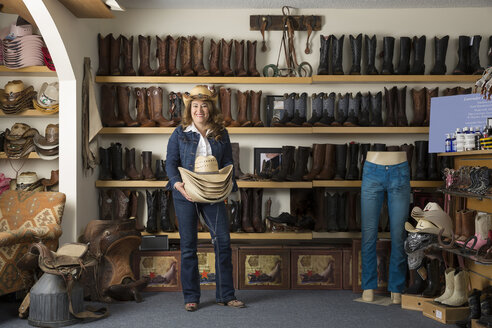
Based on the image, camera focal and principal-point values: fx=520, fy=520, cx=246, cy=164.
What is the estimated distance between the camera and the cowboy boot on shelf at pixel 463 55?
5.60 meters

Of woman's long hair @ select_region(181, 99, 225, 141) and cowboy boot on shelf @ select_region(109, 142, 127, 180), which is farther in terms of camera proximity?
cowboy boot on shelf @ select_region(109, 142, 127, 180)

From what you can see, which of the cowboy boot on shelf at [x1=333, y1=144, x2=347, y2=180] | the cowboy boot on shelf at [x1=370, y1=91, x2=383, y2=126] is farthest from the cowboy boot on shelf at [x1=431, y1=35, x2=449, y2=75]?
the cowboy boot on shelf at [x1=333, y1=144, x2=347, y2=180]

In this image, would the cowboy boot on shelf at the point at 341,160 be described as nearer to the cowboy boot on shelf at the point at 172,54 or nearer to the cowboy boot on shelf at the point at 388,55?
the cowboy boot on shelf at the point at 388,55

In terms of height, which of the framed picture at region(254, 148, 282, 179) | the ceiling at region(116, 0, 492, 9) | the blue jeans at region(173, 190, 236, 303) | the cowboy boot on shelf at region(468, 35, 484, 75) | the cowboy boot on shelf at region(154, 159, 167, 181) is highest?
the ceiling at region(116, 0, 492, 9)

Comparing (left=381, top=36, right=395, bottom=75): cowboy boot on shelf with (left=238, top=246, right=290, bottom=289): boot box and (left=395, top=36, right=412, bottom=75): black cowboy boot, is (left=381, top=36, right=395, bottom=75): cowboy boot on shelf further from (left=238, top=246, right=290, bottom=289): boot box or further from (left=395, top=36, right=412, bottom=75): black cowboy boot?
(left=238, top=246, right=290, bottom=289): boot box

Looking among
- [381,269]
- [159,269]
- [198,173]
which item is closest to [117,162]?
[159,269]

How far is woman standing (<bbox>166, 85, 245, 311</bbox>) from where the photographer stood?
445 centimetres

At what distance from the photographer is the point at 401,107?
5.64 meters

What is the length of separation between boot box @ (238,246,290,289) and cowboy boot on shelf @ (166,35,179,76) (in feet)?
6.73

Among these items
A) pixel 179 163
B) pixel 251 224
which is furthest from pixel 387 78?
pixel 179 163

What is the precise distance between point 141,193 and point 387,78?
299cm

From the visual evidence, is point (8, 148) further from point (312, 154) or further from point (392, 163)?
point (392, 163)

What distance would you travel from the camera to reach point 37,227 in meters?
4.40

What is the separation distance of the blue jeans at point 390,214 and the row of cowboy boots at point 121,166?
2.17 m
